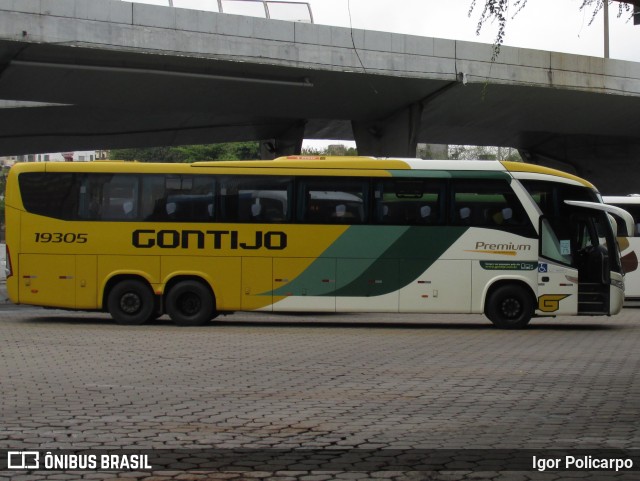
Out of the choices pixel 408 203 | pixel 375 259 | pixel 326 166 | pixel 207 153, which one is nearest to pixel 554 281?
pixel 408 203

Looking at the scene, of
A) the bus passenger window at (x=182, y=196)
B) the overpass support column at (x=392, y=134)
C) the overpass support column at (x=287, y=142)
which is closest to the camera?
the bus passenger window at (x=182, y=196)

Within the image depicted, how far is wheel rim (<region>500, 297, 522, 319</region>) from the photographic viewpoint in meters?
19.5

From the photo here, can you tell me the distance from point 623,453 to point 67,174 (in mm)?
15241

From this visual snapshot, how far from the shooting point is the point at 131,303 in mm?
19734

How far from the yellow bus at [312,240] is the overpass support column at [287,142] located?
83.1ft

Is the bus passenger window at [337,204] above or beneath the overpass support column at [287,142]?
beneath

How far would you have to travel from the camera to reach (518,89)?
3584 cm

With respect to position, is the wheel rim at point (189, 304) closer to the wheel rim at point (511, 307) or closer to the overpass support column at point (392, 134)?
the wheel rim at point (511, 307)

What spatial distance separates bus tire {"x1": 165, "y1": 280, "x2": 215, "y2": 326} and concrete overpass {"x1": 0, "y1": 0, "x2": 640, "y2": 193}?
7279 mm

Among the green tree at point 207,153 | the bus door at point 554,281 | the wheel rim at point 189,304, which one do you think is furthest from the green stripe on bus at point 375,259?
the green tree at point 207,153

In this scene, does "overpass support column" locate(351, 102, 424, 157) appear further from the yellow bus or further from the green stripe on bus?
the green stripe on bus

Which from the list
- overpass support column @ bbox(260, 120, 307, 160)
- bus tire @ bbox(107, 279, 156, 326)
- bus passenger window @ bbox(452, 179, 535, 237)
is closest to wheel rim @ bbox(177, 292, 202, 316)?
bus tire @ bbox(107, 279, 156, 326)

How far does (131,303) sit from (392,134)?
826 inches

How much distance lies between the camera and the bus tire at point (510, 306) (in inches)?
766
